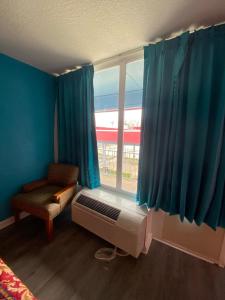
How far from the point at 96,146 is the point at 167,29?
5.03ft

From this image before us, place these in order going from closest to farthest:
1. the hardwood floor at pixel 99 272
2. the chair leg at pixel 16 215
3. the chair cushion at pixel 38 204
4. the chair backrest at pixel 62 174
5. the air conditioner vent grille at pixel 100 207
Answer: the hardwood floor at pixel 99 272 → the air conditioner vent grille at pixel 100 207 → the chair cushion at pixel 38 204 → the chair leg at pixel 16 215 → the chair backrest at pixel 62 174

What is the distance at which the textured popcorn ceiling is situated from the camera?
3.51 ft

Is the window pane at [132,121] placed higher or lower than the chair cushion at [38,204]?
higher

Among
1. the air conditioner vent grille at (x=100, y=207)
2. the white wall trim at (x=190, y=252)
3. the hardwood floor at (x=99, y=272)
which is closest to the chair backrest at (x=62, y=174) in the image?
the air conditioner vent grille at (x=100, y=207)

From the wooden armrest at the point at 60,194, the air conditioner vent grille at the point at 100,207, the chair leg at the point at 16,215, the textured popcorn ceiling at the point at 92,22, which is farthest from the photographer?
the chair leg at the point at 16,215

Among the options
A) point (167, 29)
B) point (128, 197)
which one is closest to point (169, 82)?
point (167, 29)

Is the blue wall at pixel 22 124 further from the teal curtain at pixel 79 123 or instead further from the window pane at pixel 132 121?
the window pane at pixel 132 121

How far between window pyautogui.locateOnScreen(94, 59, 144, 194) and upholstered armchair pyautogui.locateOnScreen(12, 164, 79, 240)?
529 mm

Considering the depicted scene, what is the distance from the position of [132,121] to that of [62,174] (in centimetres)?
139

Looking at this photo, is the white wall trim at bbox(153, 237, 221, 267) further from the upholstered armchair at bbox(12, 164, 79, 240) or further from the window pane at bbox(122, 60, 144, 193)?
the upholstered armchair at bbox(12, 164, 79, 240)

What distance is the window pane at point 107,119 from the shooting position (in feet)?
6.56

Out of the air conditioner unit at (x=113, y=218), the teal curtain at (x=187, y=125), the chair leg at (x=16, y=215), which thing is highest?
the teal curtain at (x=187, y=125)

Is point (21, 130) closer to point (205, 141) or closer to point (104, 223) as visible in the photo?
point (104, 223)

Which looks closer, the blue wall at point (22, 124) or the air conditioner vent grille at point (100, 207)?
the air conditioner vent grille at point (100, 207)
